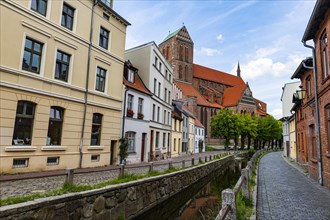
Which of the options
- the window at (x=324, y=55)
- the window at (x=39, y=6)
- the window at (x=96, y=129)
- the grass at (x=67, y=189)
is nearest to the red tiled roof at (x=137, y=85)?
the window at (x=96, y=129)

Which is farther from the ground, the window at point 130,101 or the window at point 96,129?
the window at point 130,101

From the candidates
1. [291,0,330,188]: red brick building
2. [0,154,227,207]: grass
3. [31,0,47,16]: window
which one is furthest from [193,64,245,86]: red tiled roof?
[0,154,227,207]: grass

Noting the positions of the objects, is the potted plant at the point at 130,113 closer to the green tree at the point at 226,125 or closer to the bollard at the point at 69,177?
the bollard at the point at 69,177

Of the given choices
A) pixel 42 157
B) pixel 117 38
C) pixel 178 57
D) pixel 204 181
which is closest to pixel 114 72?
pixel 117 38

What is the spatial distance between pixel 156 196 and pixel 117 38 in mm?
11731

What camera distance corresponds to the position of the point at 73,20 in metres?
13.6

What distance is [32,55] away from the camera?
11219 mm

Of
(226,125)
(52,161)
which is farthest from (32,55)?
(226,125)

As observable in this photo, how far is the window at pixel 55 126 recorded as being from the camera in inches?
469

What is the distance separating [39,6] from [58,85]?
4.00 meters

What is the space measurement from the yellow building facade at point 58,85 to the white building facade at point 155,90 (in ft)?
17.1

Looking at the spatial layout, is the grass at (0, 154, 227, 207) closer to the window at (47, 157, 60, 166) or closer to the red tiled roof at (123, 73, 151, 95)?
the window at (47, 157, 60, 166)

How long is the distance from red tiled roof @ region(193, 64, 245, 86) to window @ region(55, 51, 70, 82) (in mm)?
62056

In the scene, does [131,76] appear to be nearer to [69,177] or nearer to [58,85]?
[58,85]
